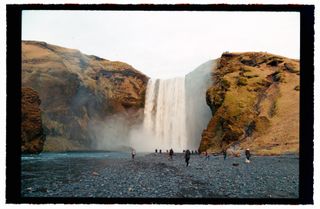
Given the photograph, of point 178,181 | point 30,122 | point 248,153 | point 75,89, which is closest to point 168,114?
point 248,153

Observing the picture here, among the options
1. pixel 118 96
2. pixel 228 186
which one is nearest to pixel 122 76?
pixel 118 96

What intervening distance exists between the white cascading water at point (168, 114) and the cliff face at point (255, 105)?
0.90 m

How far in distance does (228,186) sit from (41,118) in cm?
590

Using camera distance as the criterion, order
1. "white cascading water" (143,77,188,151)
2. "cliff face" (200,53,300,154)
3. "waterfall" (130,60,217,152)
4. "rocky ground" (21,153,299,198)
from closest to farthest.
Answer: "rocky ground" (21,153,299,198), "cliff face" (200,53,300,154), "waterfall" (130,60,217,152), "white cascading water" (143,77,188,151)

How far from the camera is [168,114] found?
53.4 ft

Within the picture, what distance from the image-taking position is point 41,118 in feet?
45.1

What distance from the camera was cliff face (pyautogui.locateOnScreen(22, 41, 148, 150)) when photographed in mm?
13695

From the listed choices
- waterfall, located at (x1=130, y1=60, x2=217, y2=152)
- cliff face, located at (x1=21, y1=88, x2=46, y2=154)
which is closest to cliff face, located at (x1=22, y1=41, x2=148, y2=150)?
cliff face, located at (x1=21, y1=88, x2=46, y2=154)

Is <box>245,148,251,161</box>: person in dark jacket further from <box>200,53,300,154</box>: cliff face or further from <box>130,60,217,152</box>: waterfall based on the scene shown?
<box>130,60,217,152</box>: waterfall

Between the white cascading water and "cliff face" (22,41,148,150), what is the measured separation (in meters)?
0.69

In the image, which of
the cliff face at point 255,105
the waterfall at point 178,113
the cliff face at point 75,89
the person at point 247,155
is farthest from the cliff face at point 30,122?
the person at point 247,155

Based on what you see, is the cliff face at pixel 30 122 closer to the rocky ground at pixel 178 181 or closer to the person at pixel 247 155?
the rocky ground at pixel 178 181

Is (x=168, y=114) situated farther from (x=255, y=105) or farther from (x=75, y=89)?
(x=75, y=89)

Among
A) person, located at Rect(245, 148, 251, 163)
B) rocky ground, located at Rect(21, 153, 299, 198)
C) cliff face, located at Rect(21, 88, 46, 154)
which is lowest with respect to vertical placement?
rocky ground, located at Rect(21, 153, 299, 198)
